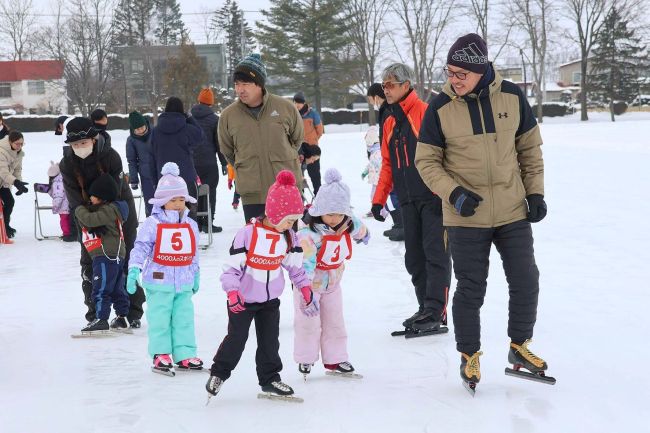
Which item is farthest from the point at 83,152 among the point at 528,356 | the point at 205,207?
the point at 205,207

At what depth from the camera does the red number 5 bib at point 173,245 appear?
479cm

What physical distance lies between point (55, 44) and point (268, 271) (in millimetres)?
55491

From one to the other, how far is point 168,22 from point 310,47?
23954 mm

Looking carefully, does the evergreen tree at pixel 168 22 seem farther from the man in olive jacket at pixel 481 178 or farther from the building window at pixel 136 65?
the man in olive jacket at pixel 481 178

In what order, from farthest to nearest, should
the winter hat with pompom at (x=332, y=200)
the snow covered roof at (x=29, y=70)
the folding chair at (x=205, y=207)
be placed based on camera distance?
the snow covered roof at (x=29, y=70)
the folding chair at (x=205, y=207)
the winter hat with pompom at (x=332, y=200)

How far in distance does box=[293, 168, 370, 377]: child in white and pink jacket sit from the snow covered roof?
67.7 m

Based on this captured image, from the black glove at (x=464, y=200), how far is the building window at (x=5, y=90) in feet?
260

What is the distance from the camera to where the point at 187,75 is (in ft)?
163

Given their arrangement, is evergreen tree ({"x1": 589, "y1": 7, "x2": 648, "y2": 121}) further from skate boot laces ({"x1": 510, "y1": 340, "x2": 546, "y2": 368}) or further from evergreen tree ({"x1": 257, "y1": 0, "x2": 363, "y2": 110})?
skate boot laces ({"x1": 510, "y1": 340, "x2": 546, "y2": 368})

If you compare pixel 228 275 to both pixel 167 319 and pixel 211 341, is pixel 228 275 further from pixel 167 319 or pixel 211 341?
pixel 211 341

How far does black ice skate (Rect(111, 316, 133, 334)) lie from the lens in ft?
19.3

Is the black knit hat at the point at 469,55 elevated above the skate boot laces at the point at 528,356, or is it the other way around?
the black knit hat at the point at 469,55

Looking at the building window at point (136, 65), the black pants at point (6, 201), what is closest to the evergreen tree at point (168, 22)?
the building window at point (136, 65)

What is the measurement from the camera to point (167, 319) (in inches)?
191
